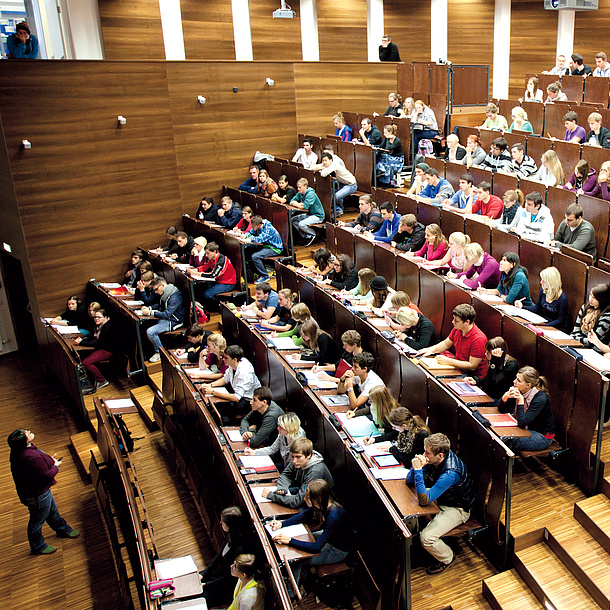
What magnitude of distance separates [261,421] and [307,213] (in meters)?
3.53

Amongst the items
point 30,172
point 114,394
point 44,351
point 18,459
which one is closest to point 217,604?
point 18,459

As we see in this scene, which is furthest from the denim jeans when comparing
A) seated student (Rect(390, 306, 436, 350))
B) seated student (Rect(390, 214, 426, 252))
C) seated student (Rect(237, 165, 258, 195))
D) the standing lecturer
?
seated student (Rect(237, 165, 258, 195))

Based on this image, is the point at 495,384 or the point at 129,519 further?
the point at 495,384

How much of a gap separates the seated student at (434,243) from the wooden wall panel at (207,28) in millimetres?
5998

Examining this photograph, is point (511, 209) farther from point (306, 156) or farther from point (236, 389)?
point (306, 156)

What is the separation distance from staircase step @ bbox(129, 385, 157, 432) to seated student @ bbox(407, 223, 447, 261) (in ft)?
9.11

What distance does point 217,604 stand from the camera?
339 centimetres

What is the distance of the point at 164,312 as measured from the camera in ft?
20.7

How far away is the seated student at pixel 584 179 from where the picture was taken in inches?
227

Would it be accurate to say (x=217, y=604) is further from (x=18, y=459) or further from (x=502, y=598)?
(x=18, y=459)

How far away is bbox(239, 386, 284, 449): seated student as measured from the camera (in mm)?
4156

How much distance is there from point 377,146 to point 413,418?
5.48 m

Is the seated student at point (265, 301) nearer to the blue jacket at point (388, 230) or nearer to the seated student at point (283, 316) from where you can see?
the seated student at point (283, 316)

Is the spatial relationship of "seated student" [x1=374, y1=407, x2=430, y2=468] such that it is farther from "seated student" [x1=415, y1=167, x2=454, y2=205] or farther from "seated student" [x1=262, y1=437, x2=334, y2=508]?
"seated student" [x1=415, y1=167, x2=454, y2=205]
